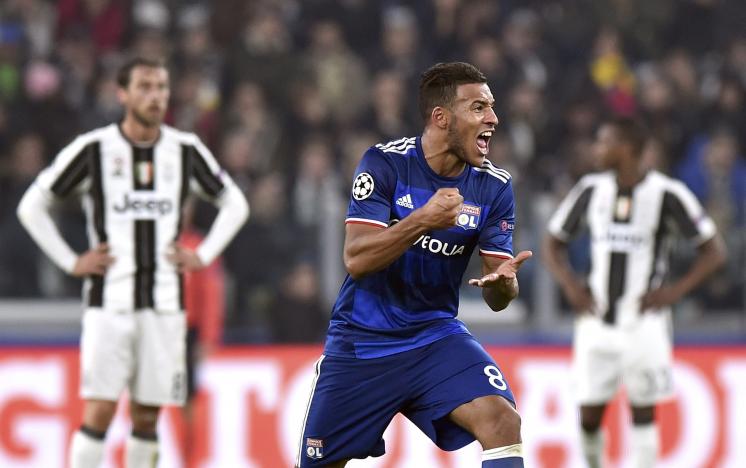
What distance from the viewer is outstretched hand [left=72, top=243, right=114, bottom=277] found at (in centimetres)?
752

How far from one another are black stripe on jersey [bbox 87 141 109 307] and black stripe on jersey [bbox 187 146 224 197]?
532 mm

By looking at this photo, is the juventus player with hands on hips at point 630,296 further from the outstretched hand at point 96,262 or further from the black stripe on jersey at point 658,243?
the outstretched hand at point 96,262

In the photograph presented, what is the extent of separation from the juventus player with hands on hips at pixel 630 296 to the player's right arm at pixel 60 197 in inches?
121

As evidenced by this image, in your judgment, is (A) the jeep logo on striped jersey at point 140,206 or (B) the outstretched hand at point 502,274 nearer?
(B) the outstretched hand at point 502,274

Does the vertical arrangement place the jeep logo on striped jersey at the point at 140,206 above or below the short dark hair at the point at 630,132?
below

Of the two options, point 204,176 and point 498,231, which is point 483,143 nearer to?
point 498,231

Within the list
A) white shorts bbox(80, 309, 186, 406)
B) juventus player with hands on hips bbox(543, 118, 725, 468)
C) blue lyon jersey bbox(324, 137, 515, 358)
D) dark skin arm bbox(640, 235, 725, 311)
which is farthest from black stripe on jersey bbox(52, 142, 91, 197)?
dark skin arm bbox(640, 235, 725, 311)

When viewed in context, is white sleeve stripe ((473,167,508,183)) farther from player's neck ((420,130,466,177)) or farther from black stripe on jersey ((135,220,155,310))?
black stripe on jersey ((135,220,155,310))

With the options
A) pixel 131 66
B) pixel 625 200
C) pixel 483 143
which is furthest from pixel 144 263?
pixel 625 200

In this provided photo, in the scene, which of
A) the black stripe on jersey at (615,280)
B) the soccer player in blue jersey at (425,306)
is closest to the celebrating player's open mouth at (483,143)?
the soccer player in blue jersey at (425,306)

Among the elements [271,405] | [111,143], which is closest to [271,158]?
[271,405]

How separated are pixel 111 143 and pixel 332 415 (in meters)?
2.61

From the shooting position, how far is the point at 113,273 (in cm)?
755

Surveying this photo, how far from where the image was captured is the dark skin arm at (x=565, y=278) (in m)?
8.78
